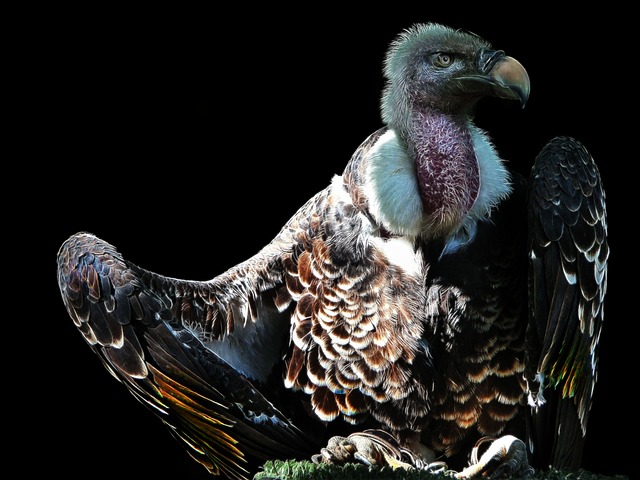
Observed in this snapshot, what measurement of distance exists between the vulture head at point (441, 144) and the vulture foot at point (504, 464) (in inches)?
36.4

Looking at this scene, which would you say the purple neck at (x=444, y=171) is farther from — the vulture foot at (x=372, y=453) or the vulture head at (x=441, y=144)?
the vulture foot at (x=372, y=453)

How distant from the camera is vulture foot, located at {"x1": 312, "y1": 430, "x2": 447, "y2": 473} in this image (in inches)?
192

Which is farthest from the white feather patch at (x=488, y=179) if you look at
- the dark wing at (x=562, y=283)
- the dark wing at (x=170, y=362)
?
the dark wing at (x=170, y=362)

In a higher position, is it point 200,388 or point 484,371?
point 200,388

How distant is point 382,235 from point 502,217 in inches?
22.0

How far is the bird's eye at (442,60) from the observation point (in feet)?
16.7

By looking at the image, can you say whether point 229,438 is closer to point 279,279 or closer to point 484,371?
point 279,279

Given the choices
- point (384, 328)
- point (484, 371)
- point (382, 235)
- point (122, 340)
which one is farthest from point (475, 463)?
point (122, 340)

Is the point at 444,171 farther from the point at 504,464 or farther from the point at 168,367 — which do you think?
the point at 168,367

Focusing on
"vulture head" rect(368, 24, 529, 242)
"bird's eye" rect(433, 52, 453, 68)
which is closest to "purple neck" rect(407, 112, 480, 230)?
"vulture head" rect(368, 24, 529, 242)

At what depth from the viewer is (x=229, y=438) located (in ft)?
16.5

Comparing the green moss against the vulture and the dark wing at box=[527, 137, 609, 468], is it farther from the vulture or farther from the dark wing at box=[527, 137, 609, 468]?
the dark wing at box=[527, 137, 609, 468]

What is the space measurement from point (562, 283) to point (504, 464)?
84cm

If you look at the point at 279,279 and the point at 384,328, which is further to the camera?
the point at 279,279
